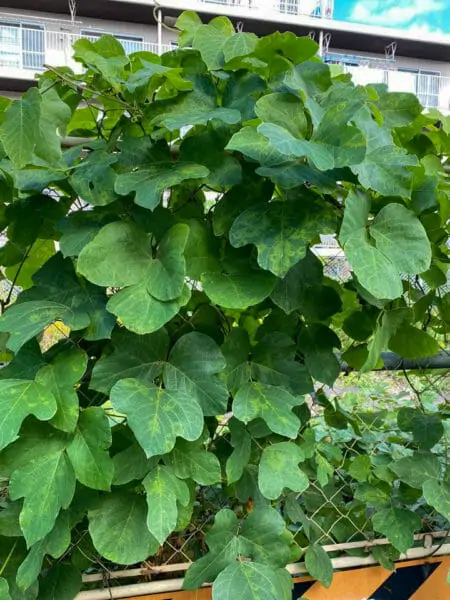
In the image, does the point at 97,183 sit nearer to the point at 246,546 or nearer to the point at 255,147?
the point at 255,147

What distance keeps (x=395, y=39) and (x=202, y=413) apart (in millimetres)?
14948

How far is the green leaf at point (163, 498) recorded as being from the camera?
1.31ft

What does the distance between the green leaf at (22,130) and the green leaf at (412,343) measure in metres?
0.46

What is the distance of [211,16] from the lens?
10742mm

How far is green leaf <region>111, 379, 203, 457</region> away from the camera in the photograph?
0.38 metres

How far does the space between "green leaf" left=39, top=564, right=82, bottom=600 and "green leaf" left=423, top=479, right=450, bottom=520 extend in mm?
425

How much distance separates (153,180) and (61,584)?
0.44m

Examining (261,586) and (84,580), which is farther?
(84,580)

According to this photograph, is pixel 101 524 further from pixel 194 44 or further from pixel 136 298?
pixel 194 44

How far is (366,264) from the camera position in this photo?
1.34ft

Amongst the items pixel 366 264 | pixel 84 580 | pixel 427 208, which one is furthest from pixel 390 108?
pixel 84 580

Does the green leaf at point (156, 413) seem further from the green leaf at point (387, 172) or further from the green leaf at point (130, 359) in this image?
the green leaf at point (387, 172)

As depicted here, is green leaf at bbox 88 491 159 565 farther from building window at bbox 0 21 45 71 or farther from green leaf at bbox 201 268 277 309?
building window at bbox 0 21 45 71

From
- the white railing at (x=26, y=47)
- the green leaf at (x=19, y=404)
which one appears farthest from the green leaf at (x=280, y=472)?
the white railing at (x=26, y=47)
